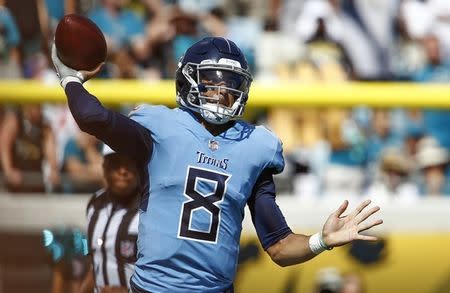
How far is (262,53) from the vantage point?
7562mm

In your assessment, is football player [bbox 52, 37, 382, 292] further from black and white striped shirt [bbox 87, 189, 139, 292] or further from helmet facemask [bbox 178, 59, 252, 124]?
black and white striped shirt [bbox 87, 189, 139, 292]

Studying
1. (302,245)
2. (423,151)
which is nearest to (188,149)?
(302,245)

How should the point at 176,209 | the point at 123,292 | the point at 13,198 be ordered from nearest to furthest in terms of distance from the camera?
the point at 176,209 → the point at 123,292 → the point at 13,198

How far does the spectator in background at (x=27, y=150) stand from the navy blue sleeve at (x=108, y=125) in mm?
2540

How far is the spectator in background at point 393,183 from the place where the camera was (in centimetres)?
638

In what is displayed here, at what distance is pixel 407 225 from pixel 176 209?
9.25ft

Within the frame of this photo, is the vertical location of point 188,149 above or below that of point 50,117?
above

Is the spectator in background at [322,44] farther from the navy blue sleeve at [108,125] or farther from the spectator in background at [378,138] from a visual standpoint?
the navy blue sleeve at [108,125]

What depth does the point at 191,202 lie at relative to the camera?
368 cm

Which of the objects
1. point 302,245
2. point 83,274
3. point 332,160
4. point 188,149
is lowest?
point 83,274

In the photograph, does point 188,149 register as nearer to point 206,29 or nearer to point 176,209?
point 176,209

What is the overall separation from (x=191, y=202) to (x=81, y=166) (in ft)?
8.44

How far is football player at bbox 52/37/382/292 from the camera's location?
366cm

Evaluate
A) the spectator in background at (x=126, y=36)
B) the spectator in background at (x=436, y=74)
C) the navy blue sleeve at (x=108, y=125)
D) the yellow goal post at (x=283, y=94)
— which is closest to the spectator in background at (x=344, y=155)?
the yellow goal post at (x=283, y=94)
